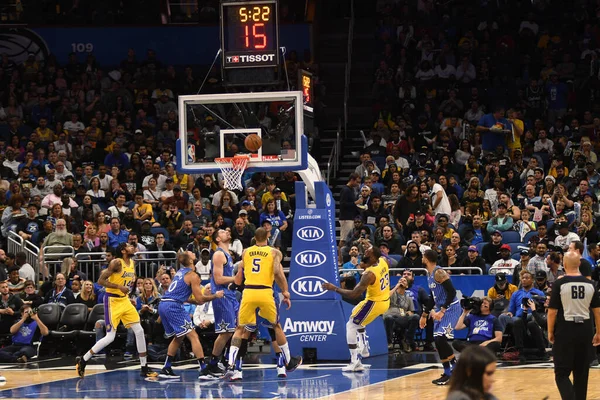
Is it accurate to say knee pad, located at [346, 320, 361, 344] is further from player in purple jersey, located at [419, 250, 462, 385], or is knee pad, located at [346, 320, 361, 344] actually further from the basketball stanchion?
player in purple jersey, located at [419, 250, 462, 385]

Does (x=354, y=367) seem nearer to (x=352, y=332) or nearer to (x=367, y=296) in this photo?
(x=352, y=332)

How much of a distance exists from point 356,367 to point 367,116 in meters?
14.4

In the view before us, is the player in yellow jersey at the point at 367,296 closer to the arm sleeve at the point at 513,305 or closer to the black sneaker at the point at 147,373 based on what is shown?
the black sneaker at the point at 147,373

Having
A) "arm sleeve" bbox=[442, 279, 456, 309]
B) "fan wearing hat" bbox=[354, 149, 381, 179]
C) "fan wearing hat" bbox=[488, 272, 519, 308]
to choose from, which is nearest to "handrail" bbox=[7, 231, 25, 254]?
"fan wearing hat" bbox=[354, 149, 381, 179]

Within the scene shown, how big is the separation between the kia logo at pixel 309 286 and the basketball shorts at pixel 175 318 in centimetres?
255

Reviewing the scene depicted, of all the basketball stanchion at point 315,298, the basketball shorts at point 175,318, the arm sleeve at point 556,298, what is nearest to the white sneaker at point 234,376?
the basketball shorts at point 175,318

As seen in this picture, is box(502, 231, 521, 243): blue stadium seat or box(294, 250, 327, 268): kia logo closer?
box(294, 250, 327, 268): kia logo

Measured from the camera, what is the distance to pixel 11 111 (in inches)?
1169

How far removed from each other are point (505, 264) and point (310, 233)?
4.21 meters

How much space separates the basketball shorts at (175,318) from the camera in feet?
53.7

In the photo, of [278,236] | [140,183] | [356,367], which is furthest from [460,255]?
[140,183]

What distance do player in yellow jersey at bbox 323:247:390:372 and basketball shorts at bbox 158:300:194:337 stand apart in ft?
7.20

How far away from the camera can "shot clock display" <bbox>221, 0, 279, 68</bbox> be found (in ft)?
58.0

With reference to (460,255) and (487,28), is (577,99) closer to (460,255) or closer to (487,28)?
(487,28)
